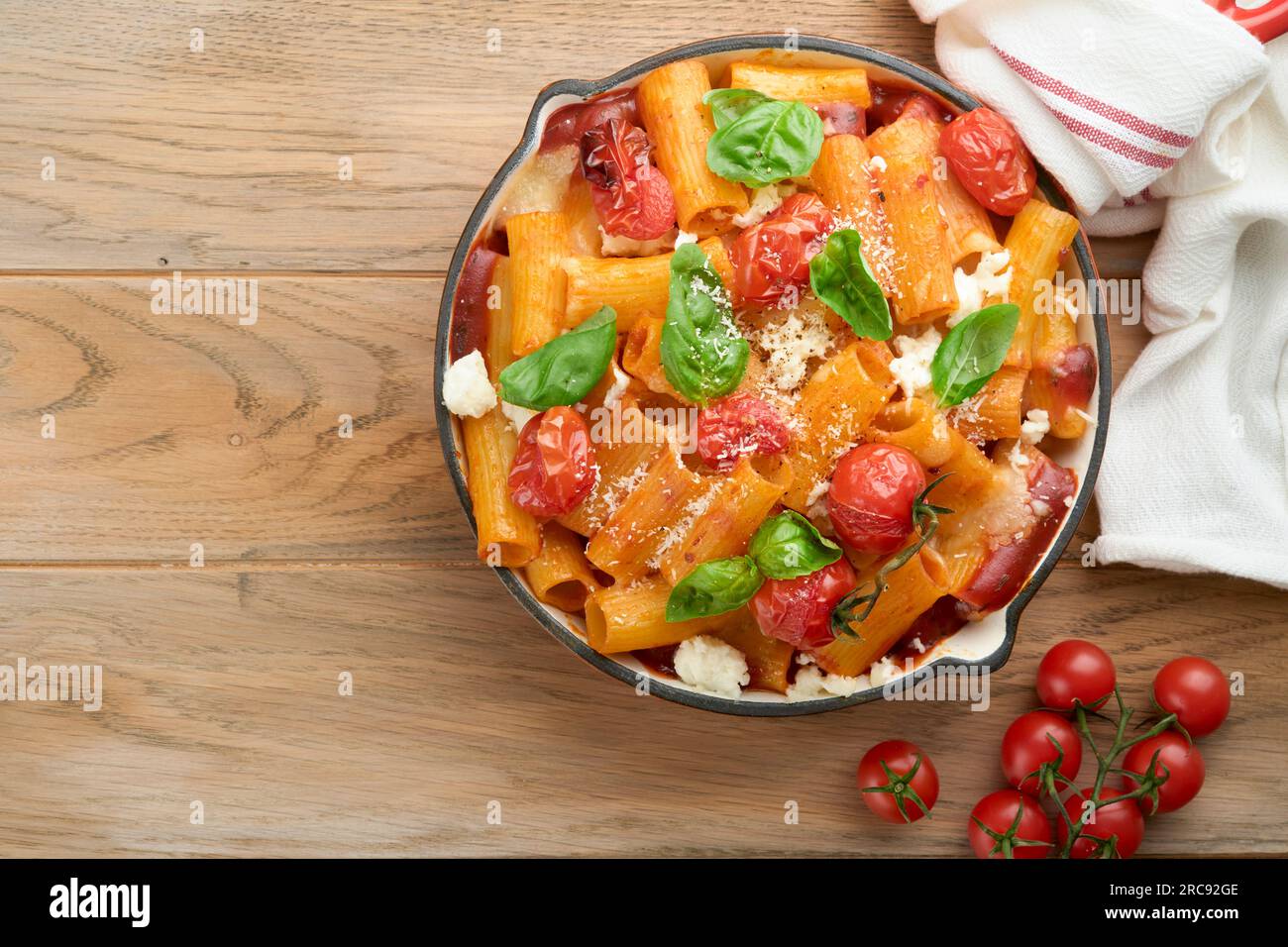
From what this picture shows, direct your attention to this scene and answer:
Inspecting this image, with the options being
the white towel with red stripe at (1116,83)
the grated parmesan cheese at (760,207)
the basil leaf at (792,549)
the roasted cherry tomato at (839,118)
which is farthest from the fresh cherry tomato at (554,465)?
the white towel with red stripe at (1116,83)

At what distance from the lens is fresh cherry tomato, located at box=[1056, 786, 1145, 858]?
1763 millimetres

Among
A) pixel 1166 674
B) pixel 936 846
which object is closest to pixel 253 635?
pixel 936 846

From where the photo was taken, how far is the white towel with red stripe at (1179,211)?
1.62 m

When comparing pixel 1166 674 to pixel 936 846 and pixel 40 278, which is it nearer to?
pixel 936 846

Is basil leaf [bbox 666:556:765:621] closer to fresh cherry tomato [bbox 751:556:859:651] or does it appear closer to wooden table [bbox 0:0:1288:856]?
fresh cherry tomato [bbox 751:556:859:651]

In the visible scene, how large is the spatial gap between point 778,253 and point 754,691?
0.64 meters

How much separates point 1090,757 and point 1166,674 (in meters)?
0.20

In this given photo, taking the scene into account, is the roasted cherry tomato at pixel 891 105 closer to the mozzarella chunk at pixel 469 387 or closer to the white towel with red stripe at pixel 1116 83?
the white towel with red stripe at pixel 1116 83

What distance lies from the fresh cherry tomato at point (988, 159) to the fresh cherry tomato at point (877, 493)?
1.40 feet

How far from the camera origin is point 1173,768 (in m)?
1.79

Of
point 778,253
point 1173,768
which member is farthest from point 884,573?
point 1173,768

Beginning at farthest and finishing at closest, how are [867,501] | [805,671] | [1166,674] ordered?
[1166,674], [805,671], [867,501]

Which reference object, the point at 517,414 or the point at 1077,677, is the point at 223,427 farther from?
the point at 1077,677

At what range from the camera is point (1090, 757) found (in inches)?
73.8
